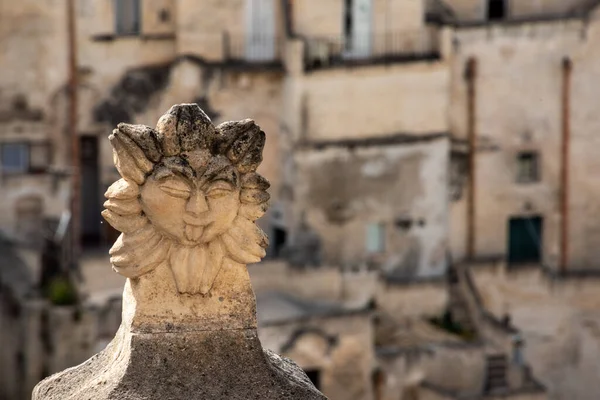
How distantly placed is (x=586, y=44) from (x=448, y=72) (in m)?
4.17

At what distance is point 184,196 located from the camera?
7453 millimetres

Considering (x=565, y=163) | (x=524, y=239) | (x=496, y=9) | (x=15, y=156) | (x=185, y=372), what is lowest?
(x=524, y=239)

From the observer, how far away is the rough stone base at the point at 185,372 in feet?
24.0

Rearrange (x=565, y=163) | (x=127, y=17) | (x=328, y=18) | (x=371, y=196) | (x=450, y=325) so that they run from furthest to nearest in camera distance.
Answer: (x=565, y=163)
(x=127, y=17)
(x=371, y=196)
(x=328, y=18)
(x=450, y=325)

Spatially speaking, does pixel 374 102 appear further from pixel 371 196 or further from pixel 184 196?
pixel 184 196

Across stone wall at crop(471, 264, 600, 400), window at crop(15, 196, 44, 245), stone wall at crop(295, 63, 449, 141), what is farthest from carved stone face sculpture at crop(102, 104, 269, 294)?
stone wall at crop(471, 264, 600, 400)

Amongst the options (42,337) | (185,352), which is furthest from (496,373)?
(185,352)

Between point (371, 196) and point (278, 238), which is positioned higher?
point (371, 196)

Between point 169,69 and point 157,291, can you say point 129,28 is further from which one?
point 157,291

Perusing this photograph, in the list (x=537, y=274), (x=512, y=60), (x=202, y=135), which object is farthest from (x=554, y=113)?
(x=202, y=135)

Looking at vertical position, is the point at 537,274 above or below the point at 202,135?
below

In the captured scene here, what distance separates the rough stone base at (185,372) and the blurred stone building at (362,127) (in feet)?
87.6

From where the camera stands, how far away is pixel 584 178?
40656 mm

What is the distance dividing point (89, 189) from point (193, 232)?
32280 mm
